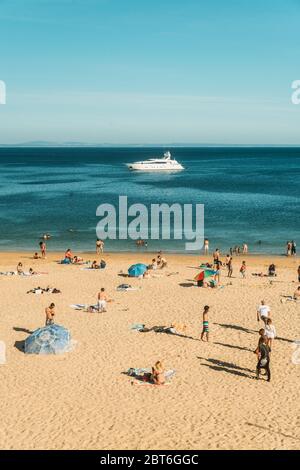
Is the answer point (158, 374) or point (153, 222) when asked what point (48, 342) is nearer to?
point (158, 374)

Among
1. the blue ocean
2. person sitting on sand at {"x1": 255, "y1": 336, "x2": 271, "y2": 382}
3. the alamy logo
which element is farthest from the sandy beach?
the alamy logo

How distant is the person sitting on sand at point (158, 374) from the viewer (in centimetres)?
1489

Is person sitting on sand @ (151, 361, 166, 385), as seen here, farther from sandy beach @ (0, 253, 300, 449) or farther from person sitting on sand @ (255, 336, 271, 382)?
person sitting on sand @ (255, 336, 271, 382)

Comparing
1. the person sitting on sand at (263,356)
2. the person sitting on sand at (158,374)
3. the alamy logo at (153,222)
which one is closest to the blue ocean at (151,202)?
the alamy logo at (153,222)

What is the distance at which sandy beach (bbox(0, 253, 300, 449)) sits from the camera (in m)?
12.2

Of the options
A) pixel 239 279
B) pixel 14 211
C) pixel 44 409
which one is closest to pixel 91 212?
pixel 14 211

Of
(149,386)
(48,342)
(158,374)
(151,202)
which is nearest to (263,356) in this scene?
(158,374)

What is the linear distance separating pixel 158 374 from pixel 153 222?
38.7 meters

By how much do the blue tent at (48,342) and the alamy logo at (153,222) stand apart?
77.3 feet

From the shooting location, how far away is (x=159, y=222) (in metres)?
53.0

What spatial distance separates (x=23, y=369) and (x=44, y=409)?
8.96ft

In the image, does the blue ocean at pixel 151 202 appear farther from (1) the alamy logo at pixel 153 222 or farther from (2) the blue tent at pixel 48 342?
(2) the blue tent at pixel 48 342

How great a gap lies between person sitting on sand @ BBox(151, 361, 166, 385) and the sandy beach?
22 cm

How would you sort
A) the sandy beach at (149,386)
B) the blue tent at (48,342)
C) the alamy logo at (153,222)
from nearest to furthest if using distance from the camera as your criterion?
1. the sandy beach at (149,386)
2. the blue tent at (48,342)
3. the alamy logo at (153,222)
